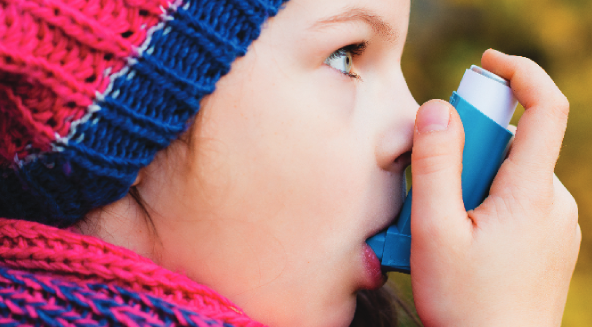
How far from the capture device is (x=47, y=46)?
0.59 meters

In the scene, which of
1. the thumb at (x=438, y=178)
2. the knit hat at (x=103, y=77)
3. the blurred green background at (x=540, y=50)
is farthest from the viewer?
the blurred green background at (x=540, y=50)

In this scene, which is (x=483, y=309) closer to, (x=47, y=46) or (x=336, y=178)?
(x=336, y=178)

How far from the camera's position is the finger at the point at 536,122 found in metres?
0.77

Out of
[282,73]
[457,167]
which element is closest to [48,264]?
[282,73]

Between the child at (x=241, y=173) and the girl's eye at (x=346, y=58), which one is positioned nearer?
the child at (x=241, y=173)

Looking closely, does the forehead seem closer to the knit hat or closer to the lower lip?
the knit hat

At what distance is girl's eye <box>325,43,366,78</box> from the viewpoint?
739mm

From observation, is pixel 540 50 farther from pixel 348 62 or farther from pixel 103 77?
pixel 103 77

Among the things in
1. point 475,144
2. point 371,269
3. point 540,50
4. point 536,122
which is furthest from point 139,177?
point 540,50

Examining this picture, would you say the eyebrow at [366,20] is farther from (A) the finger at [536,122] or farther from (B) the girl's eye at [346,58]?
(A) the finger at [536,122]

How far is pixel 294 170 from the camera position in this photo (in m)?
0.70

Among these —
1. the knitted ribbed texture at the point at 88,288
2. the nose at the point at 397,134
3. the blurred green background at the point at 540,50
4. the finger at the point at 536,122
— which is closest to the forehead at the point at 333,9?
the nose at the point at 397,134

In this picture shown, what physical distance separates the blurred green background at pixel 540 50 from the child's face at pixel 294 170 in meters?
0.76

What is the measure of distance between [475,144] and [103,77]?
0.56 metres
